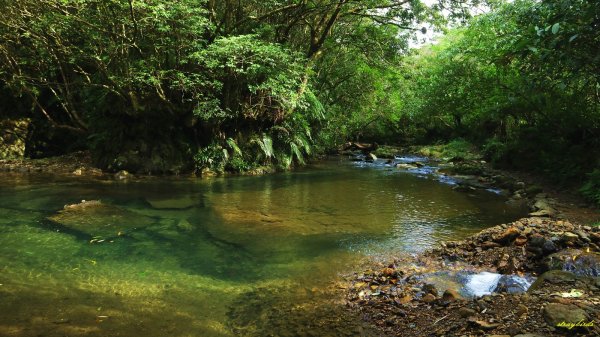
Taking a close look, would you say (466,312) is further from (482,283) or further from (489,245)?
(489,245)

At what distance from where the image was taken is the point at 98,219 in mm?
8805

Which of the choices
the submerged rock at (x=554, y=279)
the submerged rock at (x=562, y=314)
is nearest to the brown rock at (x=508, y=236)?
the submerged rock at (x=554, y=279)

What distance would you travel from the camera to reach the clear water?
14.8 ft

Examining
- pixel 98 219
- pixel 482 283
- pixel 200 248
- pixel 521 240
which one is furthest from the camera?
pixel 98 219

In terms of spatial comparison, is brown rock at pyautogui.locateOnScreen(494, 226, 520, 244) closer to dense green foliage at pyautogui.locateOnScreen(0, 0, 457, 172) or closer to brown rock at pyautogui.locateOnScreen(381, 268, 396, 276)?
brown rock at pyautogui.locateOnScreen(381, 268, 396, 276)

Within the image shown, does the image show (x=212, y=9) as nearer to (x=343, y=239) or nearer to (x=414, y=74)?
(x=343, y=239)

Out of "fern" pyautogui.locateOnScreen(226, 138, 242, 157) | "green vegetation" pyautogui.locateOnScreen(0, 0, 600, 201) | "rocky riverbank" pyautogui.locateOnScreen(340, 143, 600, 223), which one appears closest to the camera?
"rocky riverbank" pyautogui.locateOnScreen(340, 143, 600, 223)

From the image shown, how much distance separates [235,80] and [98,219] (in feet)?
28.1

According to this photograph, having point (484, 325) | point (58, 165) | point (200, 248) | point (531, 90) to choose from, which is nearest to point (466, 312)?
point (484, 325)

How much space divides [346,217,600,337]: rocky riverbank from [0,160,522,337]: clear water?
55 cm

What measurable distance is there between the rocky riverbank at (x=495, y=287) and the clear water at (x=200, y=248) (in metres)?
0.55

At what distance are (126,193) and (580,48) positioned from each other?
11.8m

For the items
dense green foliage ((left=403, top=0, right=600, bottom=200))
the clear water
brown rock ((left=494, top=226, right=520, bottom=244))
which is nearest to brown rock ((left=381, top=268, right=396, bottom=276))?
the clear water

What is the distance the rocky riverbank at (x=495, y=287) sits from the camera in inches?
143
